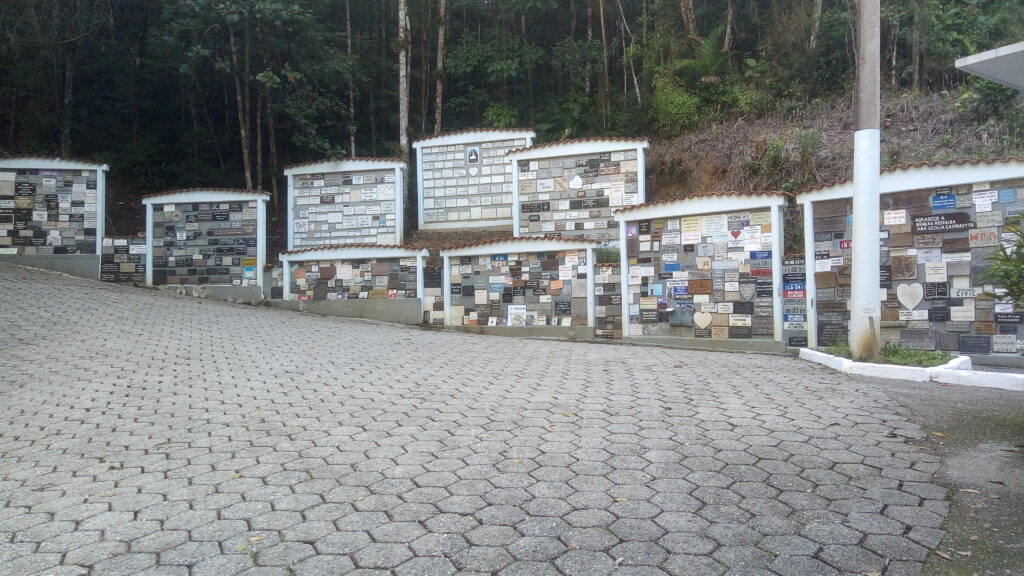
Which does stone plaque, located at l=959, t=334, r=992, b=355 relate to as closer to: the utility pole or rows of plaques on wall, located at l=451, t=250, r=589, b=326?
the utility pole

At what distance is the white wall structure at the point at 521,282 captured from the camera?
12750mm

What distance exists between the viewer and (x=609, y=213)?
619 inches

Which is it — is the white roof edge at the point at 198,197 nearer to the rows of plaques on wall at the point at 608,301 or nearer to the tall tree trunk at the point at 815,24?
the rows of plaques on wall at the point at 608,301

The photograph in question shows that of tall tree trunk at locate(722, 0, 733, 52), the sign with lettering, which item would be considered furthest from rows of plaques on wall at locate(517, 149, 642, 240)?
tall tree trunk at locate(722, 0, 733, 52)

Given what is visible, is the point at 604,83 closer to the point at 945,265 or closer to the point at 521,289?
the point at 521,289

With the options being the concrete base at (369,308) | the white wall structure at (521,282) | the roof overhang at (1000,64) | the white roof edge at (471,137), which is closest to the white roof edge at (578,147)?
the white roof edge at (471,137)

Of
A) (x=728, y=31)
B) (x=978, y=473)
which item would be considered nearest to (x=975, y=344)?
(x=978, y=473)

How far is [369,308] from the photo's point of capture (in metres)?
14.6

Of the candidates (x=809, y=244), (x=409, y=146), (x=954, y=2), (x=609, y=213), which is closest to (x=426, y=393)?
(x=809, y=244)

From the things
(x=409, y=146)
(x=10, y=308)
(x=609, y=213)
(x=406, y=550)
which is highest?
(x=409, y=146)

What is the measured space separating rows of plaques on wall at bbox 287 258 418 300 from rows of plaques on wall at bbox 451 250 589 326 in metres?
1.20

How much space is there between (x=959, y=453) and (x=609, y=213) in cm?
1175

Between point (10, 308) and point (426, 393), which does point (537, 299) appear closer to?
point (426, 393)

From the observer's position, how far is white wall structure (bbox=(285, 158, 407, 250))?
17234 millimetres
